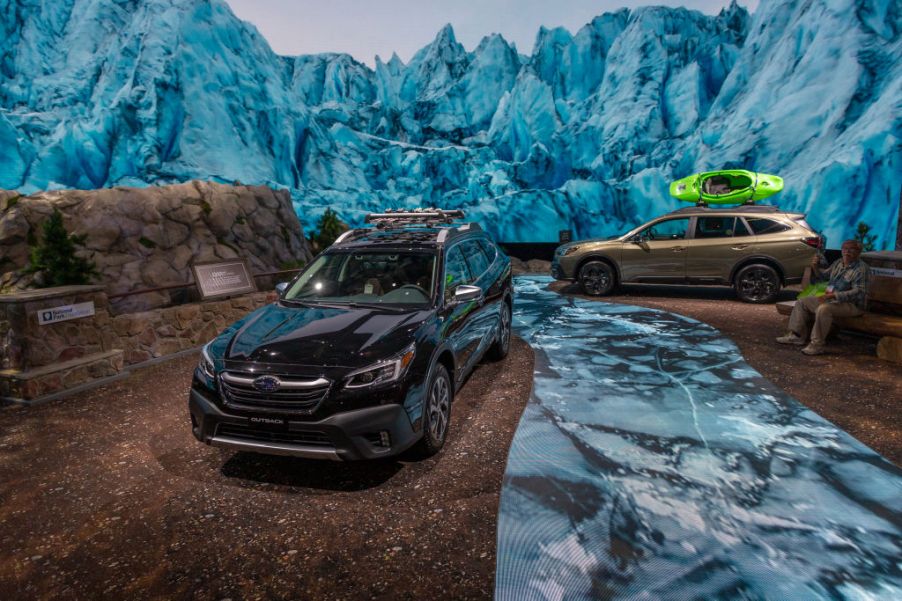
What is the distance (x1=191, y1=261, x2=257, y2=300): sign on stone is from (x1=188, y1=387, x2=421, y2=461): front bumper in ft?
14.9

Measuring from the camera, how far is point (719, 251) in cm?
969

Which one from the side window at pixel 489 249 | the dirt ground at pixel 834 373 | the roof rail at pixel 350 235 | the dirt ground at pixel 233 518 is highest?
the roof rail at pixel 350 235

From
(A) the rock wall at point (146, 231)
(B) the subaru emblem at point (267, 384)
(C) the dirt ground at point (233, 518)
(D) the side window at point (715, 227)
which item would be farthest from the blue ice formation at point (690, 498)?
(A) the rock wall at point (146, 231)

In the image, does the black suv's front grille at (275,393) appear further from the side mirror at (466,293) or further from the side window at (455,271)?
the side window at (455,271)

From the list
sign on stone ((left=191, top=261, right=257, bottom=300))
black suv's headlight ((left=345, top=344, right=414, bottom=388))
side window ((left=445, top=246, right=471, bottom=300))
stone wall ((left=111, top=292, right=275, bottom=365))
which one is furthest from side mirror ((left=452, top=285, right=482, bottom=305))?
sign on stone ((left=191, top=261, right=257, bottom=300))

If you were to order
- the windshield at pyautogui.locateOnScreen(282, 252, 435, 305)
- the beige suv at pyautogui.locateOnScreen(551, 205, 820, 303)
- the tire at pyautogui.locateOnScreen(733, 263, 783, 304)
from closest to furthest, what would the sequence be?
1. the windshield at pyautogui.locateOnScreen(282, 252, 435, 305)
2. the beige suv at pyautogui.locateOnScreen(551, 205, 820, 303)
3. the tire at pyautogui.locateOnScreen(733, 263, 783, 304)

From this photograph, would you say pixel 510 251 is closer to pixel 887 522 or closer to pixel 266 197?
pixel 266 197

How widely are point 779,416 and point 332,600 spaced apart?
156 inches

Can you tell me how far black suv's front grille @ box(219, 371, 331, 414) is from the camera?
3082mm

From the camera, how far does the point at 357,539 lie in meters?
2.84

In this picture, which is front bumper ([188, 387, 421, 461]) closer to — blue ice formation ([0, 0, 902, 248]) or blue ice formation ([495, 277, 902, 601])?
blue ice formation ([495, 277, 902, 601])

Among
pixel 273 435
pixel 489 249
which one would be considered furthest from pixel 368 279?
pixel 489 249

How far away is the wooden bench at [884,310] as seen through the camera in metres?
5.71

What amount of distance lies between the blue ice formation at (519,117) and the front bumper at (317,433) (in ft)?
71.4
